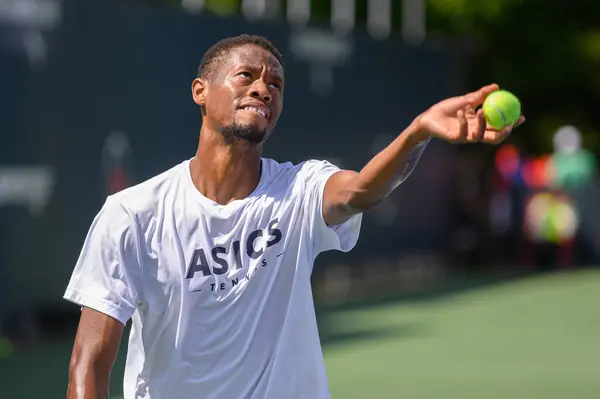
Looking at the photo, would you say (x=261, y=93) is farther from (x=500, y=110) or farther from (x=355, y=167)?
(x=355, y=167)

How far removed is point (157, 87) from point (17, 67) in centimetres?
181

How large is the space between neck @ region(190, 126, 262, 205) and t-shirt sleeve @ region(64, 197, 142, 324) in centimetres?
34

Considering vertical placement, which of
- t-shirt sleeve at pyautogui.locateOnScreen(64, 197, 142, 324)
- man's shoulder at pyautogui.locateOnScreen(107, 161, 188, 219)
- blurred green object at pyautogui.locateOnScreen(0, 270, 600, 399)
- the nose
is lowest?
blurred green object at pyautogui.locateOnScreen(0, 270, 600, 399)

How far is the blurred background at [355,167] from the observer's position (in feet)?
39.4

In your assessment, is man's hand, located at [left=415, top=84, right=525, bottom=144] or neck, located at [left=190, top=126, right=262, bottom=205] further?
neck, located at [left=190, top=126, right=262, bottom=205]

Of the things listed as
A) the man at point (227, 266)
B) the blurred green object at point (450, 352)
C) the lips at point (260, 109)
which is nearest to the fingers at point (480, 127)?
the man at point (227, 266)

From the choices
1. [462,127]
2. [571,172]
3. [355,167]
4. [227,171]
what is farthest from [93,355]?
[571,172]

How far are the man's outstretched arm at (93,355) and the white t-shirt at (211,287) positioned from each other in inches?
3.0

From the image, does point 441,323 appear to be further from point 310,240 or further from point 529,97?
point 529,97

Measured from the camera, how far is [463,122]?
Result: 3.71 m

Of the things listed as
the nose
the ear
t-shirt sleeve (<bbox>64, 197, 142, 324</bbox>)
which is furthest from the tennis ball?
t-shirt sleeve (<bbox>64, 197, 142, 324</bbox>)

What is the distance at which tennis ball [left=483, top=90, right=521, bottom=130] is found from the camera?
12.6 feet

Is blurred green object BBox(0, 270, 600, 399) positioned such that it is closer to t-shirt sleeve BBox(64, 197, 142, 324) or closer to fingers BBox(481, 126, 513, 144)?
t-shirt sleeve BBox(64, 197, 142, 324)

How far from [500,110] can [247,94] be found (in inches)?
36.3
